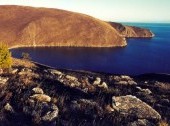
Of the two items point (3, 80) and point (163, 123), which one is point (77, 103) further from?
point (3, 80)

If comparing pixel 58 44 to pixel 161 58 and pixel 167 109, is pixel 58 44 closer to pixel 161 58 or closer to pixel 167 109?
pixel 161 58

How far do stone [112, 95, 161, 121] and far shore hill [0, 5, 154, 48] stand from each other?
107m

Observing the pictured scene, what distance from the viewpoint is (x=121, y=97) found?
42219 mm

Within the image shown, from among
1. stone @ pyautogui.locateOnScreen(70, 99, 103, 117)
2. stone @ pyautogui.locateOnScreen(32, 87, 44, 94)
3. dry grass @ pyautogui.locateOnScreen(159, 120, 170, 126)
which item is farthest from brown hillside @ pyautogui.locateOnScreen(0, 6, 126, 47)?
dry grass @ pyautogui.locateOnScreen(159, 120, 170, 126)

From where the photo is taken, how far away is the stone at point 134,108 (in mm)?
37844

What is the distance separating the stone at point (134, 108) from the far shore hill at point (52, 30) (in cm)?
10708

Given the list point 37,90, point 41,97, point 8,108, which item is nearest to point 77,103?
point 41,97

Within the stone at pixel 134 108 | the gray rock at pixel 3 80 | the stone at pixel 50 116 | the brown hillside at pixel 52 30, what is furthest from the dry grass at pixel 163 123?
the brown hillside at pixel 52 30

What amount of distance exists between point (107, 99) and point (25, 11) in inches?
5934

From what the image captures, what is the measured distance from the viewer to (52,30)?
16238 cm

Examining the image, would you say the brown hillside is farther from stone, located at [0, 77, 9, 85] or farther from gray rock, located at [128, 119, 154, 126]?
gray rock, located at [128, 119, 154, 126]

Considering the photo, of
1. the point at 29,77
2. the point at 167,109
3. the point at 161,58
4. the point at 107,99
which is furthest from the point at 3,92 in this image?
the point at 161,58

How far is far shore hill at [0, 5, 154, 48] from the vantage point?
498 feet

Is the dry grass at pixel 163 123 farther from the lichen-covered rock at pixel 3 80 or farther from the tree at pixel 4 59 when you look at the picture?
the tree at pixel 4 59
